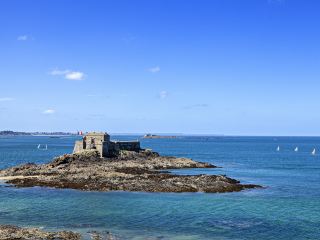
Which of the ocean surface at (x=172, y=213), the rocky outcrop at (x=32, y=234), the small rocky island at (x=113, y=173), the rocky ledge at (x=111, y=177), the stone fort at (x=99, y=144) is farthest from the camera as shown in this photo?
the stone fort at (x=99, y=144)

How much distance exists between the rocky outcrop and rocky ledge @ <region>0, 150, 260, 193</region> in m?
22.5

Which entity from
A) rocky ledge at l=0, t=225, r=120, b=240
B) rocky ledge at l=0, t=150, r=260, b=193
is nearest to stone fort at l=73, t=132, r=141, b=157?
rocky ledge at l=0, t=150, r=260, b=193

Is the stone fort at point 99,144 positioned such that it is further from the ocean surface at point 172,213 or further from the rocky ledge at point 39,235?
the rocky ledge at point 39,235

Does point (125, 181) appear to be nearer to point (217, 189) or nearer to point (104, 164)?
point (217, 189)

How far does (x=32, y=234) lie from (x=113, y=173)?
3485 cm

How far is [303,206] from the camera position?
46.0 metres

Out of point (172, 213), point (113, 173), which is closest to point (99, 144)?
point (113, 173)

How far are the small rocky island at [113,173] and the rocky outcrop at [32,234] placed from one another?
22.5 metres

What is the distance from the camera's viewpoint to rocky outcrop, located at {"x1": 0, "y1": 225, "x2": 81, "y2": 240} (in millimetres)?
31453

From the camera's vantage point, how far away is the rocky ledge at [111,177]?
56.4m

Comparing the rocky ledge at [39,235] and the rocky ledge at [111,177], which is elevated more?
the rocky ledge at [111,177]

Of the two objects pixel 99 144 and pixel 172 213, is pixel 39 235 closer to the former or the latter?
pixel 172 213

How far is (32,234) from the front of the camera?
3228cm

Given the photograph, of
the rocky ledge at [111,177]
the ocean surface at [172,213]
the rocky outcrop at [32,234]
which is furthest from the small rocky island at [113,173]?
the rocky outcrop at [32,234]
